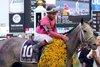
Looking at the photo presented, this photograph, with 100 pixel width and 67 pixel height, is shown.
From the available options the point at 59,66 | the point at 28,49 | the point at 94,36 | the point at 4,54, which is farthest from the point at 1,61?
the point at 94,36

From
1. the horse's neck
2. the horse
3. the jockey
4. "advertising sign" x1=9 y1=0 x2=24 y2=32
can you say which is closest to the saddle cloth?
the horse

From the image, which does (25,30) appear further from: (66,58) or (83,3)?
(66,58)

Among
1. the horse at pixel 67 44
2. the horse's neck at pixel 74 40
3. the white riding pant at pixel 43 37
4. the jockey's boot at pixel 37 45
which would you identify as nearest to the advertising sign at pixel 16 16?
the horse at pixel 67 44

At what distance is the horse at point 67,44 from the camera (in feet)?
32.2

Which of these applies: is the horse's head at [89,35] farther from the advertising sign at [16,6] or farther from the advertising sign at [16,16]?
the advertising sign at [16,6]

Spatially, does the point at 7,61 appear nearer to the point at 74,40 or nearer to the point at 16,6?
the point at 74,40

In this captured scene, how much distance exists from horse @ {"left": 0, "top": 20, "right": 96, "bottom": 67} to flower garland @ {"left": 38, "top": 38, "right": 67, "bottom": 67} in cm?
16

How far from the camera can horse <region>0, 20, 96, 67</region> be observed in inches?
387

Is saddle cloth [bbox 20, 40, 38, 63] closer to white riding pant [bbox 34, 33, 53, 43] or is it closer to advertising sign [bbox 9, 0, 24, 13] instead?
white riding pant [bbox 34, 33, 53, 43]

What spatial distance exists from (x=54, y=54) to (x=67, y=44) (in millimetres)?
435

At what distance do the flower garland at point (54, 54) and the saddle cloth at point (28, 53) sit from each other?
12.8 inches

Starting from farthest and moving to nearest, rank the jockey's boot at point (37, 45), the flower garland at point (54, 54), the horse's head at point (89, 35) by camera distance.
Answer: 1. the jockey's boot at point (37, 45)
2. the flower garland at point (54, 54)
3. the horse's head at point (89, 35)

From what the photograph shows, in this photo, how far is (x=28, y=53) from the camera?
1043cm

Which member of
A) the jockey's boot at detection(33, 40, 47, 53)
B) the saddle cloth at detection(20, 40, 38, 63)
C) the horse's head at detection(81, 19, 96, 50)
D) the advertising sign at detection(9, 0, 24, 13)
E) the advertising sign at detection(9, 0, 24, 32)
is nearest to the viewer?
the horse's head at detection(81, 19, 96, 50)
